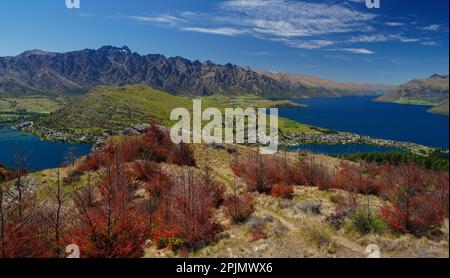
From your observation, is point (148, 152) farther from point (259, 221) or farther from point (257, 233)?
point (257, 233)

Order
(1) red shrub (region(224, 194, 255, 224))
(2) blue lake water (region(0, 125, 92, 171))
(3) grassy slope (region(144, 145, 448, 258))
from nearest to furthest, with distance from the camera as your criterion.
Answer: (3) grassy slope (region(144, 145, 448, 258)) < (1) red shrub (region(224, 194, 255, 224)) < (2) blue lake water (region(0, 125, 92, 171))

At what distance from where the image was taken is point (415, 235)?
1328 cm

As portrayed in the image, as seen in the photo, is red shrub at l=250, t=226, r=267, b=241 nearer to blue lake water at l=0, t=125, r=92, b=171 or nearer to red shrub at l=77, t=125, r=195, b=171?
red shrub at l=77, t=125, r=195, b=171

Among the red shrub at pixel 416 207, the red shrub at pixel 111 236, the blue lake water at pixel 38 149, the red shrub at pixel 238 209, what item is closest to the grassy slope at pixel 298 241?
the red shrub at pixel 238 209

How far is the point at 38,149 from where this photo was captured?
127 meters

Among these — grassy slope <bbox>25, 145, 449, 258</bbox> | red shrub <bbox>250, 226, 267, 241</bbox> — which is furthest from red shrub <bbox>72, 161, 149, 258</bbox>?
red shrub <bbox>250, 226, 267, 241</bbox>

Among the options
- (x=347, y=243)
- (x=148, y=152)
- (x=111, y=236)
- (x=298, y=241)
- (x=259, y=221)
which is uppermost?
(x=148, y=152)

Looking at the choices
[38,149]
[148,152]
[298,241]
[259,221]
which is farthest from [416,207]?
[38,149]

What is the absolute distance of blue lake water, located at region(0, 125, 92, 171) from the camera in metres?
102

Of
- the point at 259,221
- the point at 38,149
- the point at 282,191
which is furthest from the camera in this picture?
the point at 38,149

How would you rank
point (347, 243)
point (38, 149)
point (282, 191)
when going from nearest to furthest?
→ point (347, 243)
point (282, 191)
point (38, 149)

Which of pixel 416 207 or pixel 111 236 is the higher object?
pixel 416 207
